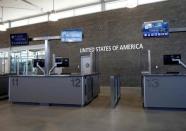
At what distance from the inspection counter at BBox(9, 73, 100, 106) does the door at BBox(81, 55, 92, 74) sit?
418 cm

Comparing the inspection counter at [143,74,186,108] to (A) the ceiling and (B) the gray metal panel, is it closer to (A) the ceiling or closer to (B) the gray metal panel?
(B) the gray metal panel

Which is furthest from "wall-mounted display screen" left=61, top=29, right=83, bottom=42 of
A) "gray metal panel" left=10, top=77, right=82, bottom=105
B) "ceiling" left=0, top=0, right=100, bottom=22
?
"ceiling" left=0, top=0, right=100, bottom=22

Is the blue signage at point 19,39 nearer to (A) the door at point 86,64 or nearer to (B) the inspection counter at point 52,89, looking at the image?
(B) the inspection counter at point 52,89

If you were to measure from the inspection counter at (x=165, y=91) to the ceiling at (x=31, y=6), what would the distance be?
8.00 m

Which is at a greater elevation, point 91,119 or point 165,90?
point 165,90

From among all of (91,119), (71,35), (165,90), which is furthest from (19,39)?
(165,90)

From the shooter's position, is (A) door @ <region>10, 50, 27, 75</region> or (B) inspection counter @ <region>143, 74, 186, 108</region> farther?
(A) door @ <region>10, 50, 27, 75</region>

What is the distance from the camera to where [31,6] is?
45.9 feet

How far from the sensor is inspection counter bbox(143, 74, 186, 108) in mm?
6500

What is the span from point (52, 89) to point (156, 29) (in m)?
4.00

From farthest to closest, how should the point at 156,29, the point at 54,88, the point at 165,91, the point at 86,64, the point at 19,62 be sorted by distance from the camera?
the point at 19,62 → the point at 86,64 → the point at 156,29 → the point at 54,88 → the point at 165,91

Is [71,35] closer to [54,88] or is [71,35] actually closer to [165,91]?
[54,88]

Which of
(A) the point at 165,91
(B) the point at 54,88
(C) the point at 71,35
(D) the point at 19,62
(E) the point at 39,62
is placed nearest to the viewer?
(A) the point at 165,91

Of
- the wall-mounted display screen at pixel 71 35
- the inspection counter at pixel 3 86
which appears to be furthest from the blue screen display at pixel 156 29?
the inspection counter at pixel 3 86
